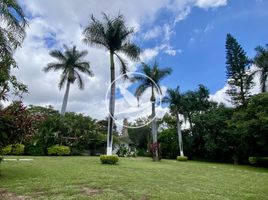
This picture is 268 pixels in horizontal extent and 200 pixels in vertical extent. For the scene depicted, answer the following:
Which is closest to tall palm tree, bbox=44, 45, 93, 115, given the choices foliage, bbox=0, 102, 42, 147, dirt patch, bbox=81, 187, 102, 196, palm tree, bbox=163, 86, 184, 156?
palm tree, bbox=163, 86, 184, 156

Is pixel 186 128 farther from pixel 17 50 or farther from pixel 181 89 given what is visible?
pixel 17 50

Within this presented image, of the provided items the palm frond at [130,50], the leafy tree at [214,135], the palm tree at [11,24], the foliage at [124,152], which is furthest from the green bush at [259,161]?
the palm tree at [11,24]

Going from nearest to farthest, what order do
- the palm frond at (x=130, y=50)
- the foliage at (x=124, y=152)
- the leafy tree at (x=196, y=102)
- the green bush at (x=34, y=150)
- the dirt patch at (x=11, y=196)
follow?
the dirt patch at (x=11, y=196) < the palm frond at (x=130, y=50) < the green bush at (x=34, y=150) < the foliage at (x=124, y=152) < the leafy tree at (x=196, y=102)

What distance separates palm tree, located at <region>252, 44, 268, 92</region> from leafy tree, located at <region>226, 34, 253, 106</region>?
14.7ft

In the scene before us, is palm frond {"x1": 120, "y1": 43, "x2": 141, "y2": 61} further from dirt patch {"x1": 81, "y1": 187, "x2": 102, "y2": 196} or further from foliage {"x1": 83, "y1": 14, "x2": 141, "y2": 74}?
dirt patch {"x1": 81, "y1": 187, "x2": 102, "y2": 196}

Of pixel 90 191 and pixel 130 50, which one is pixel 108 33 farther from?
pixel 90 191

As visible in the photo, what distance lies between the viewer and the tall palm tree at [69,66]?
29.4 meters

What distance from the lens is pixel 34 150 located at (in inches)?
959

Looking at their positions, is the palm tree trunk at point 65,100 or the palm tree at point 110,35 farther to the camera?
the palm tree trunk at point 65,100

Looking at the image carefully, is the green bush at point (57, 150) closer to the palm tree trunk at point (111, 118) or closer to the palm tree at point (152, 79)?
the palm tree at point (152, 79)

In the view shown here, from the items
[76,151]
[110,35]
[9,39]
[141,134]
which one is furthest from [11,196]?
[141,134]

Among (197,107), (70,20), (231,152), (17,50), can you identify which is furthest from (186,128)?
(17,50)

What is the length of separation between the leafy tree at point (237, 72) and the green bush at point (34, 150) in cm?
2069

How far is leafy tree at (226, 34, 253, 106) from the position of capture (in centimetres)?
2977
